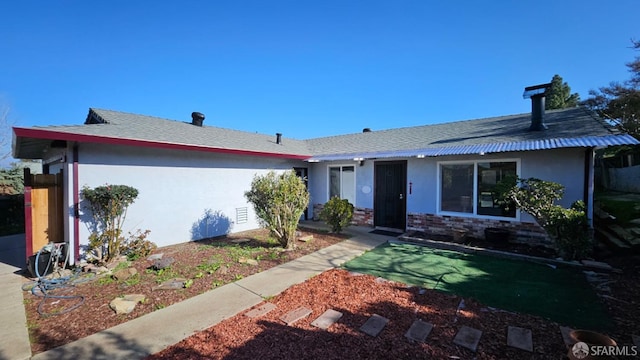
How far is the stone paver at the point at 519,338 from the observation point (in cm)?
272

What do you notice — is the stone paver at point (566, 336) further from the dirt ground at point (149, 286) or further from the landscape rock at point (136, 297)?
the landscape rock at point (136, 297)

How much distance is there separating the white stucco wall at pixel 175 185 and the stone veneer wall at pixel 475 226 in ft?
19.3

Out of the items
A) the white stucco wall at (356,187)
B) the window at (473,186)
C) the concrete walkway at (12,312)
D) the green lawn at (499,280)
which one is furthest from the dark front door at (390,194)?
the concrete walkway at (12,312)

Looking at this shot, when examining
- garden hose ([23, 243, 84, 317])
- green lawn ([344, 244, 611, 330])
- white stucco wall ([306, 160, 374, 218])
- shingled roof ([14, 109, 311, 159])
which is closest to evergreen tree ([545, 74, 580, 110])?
white stucco wall ([306, 160, 374, 218])

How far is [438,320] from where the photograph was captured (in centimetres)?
327

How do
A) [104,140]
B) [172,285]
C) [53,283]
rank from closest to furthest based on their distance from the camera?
1. [172,285]
2. [53,283]
3. [104,140]

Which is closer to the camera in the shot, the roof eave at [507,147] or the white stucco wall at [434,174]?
the roof eave at [507,147]

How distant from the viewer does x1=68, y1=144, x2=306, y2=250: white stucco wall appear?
6.02 m

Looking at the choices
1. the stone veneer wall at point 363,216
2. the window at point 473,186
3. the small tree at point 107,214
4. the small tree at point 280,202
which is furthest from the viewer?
the stone veneer wall at point 363,216

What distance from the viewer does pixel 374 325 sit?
3.15 meters

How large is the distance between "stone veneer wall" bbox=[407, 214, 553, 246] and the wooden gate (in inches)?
380

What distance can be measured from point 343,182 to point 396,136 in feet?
10.3

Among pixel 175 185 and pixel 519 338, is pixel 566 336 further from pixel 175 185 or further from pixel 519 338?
pixel 175 185

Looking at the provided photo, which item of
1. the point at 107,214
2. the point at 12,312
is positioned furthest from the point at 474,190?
the point at 12,312
